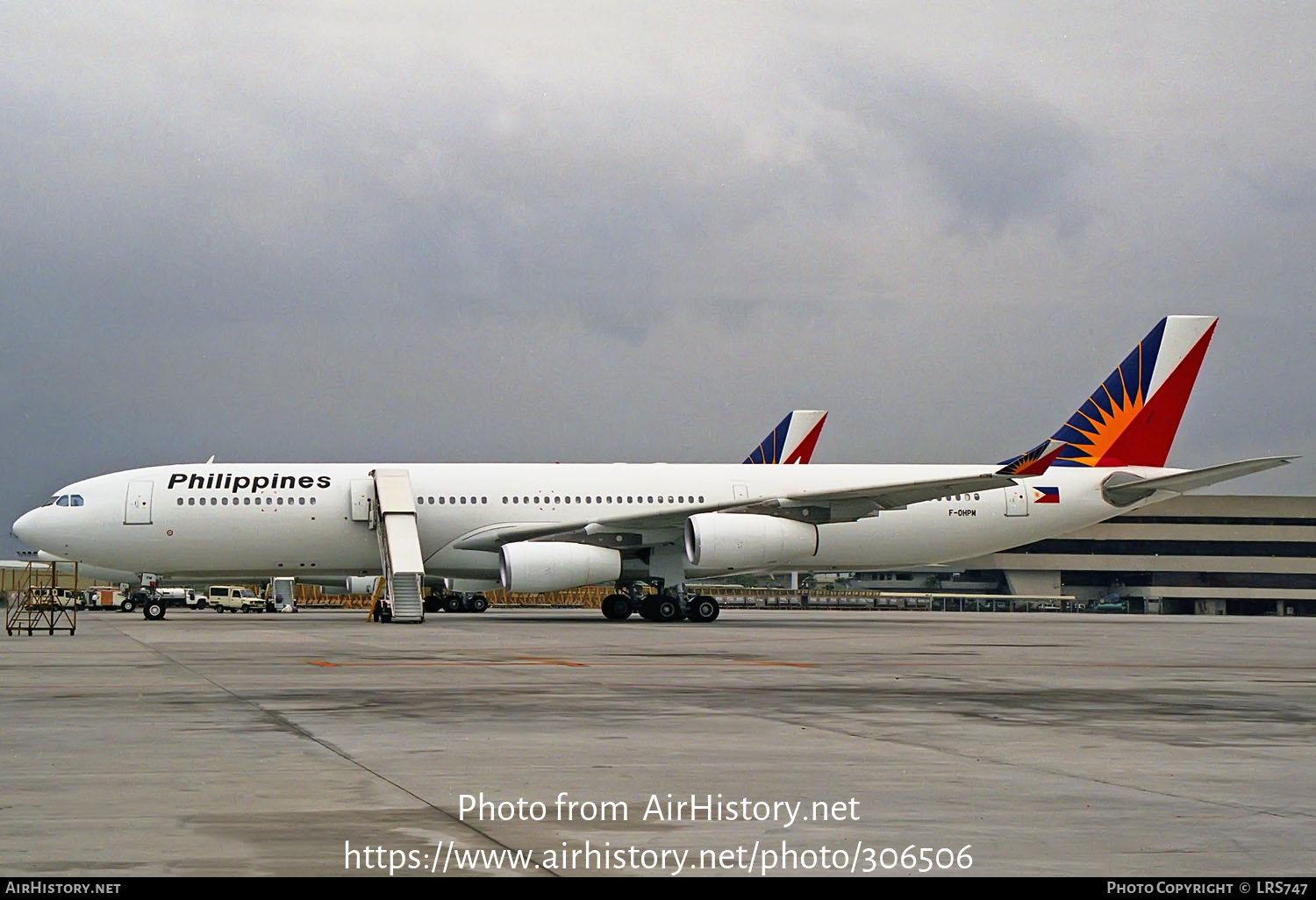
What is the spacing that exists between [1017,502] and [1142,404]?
15.0 feet

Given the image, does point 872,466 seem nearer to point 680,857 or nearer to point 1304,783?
point 1304,783

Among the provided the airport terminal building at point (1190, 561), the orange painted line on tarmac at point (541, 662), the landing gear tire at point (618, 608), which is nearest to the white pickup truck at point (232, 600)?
the landing gear tire at point (618, 608)

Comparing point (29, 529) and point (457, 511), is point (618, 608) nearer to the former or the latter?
Answer: point (457, 511)

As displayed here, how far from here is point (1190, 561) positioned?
88688 millimetres

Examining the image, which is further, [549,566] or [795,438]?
[795,438]

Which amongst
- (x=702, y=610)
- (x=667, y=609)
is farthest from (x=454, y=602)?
(x=702, y=610)

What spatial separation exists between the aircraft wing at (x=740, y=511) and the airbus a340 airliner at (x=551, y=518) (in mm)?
54

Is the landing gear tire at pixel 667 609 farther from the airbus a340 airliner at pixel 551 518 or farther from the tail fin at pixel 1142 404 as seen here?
the tail fin at pixel 1142 404

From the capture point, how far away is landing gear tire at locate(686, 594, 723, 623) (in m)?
35.5

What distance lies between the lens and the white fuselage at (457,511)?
34656 mm

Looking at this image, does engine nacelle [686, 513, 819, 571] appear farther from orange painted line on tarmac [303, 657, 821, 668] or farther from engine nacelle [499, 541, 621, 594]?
orange painted line on tarmac [303, 657, 821, 668]

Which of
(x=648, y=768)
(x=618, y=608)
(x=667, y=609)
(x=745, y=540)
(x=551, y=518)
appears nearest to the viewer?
(x=648, y=768)

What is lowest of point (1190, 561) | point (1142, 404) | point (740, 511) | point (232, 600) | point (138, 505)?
point (232, 600)
